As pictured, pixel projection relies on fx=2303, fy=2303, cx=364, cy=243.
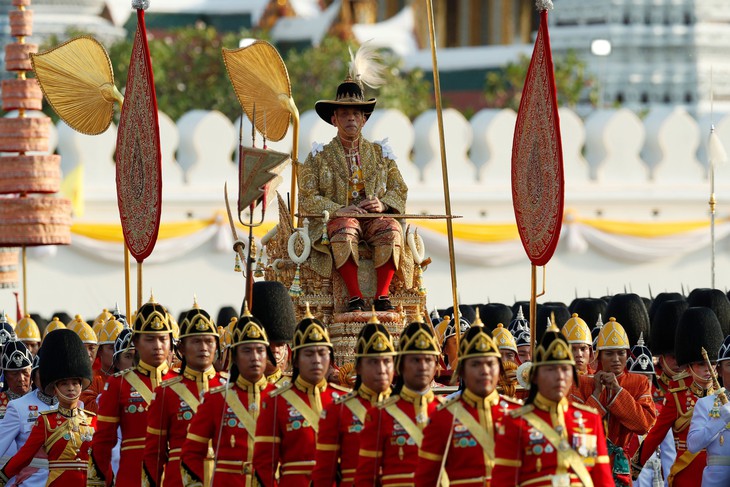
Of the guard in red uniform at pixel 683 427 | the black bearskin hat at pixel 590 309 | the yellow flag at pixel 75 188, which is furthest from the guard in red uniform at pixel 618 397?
the yellow flag at pixel 75 188

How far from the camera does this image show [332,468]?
34.0ft

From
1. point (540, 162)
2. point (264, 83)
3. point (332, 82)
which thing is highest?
point (332, 82)

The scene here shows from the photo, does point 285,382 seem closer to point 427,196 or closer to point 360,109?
point 360,109

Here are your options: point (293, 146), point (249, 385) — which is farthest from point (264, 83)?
point (249, 385)

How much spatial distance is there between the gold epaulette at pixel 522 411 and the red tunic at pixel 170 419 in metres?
2.33

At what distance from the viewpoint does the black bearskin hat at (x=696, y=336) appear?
43.9 feet

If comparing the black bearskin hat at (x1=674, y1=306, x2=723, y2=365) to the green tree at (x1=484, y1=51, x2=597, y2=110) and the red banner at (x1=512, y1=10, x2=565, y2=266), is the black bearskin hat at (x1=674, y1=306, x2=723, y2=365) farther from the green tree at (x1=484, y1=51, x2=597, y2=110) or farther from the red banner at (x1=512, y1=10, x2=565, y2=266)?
the green tree at (x1=484, y1=51, x2=597, y2=110)

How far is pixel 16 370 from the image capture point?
13750mm

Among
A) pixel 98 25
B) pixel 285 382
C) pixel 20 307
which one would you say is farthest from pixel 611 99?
pixel 285 382

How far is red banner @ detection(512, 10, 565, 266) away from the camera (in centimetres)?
1259

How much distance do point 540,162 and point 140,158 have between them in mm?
2439

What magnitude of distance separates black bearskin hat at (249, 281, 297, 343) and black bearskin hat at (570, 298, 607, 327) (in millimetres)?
4625

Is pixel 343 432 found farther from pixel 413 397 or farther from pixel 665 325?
pixel 665 325

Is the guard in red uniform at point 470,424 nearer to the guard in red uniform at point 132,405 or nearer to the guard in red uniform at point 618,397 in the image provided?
the guard in red uniform at point 132,405
